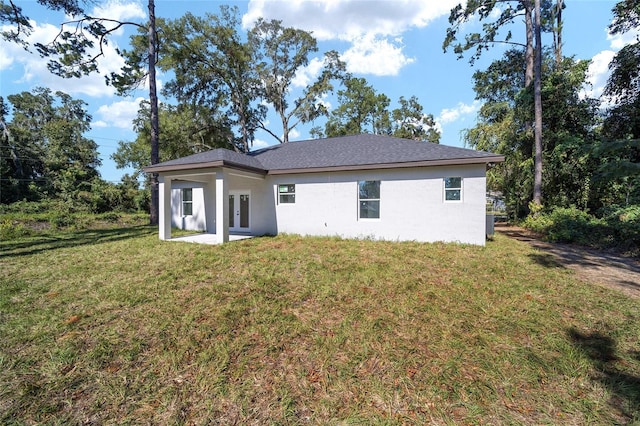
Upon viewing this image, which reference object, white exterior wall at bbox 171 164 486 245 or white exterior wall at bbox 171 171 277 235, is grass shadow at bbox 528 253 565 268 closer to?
white exterior wall at bbox 171 164 486 245

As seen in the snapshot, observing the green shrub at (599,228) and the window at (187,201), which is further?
the window at (187,201)

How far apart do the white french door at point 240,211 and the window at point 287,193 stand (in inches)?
67.1

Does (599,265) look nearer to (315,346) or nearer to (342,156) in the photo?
(315,346)

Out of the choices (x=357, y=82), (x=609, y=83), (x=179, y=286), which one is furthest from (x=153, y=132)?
(x=609, y=83)

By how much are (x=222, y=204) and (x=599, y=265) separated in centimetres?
1110

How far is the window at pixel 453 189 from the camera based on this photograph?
345 inches

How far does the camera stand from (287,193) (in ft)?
36.6

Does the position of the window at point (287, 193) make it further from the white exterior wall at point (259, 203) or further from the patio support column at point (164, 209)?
the patio support column at point (164, 209)

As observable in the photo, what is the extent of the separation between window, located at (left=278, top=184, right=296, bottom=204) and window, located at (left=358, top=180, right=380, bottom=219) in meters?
2.83

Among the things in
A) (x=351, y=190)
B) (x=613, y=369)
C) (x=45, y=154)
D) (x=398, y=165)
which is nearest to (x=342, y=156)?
(x=351, y=190)

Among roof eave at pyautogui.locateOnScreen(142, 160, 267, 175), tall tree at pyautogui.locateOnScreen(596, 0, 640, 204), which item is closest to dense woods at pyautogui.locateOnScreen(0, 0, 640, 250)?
tall tree at pyautogui.locateOnScreen(596, 0, 640, 204)

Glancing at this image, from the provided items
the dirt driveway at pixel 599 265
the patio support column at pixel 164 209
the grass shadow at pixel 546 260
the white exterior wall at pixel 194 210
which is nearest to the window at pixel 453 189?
the grass shadow at pixel 546 260

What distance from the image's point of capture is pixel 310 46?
23.5m

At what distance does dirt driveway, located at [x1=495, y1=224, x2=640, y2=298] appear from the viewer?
5450mm
